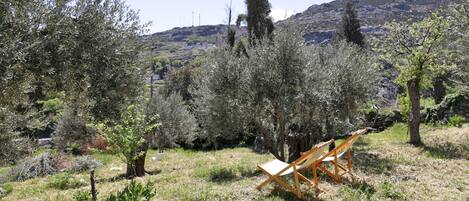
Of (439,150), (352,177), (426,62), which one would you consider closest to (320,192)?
(352,177)

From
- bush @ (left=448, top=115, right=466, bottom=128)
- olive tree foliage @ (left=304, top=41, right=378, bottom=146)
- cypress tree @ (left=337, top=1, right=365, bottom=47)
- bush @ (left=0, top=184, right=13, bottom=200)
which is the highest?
cypress tree @ (left=337, top=1, right=365, bottom=47)

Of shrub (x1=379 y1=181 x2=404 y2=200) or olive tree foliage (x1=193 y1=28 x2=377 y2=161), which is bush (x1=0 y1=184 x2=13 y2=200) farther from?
shrub (x1=379 y1=181 x2=404 y2=200)

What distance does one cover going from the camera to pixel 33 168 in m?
20.5

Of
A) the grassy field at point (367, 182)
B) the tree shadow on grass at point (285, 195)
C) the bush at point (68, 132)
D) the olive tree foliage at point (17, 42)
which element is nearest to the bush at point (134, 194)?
the grassy field at point (367, 182)

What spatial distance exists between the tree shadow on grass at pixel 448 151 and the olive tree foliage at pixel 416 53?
1.29 meters

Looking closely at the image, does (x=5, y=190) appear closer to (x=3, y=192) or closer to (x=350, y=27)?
(x=3, y=192)

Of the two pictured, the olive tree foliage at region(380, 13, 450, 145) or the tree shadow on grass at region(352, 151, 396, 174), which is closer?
the tree shadow on grass at region(352, 151, 396, 174)

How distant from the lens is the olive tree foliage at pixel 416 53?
17438 millimetres

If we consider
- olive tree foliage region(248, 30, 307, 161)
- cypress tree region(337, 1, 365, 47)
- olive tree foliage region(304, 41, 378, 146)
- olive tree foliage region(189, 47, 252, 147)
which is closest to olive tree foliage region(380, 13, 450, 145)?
olive tree foliage region(304, 41, 378, 146)

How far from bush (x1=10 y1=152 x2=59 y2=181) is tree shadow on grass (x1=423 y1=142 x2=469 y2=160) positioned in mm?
17366

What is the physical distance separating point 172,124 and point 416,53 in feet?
65.4

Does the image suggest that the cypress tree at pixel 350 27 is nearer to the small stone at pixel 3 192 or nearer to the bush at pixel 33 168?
the bush at pixel 33 168

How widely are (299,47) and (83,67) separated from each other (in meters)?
6.43

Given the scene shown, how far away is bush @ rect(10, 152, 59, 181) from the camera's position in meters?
19.7
